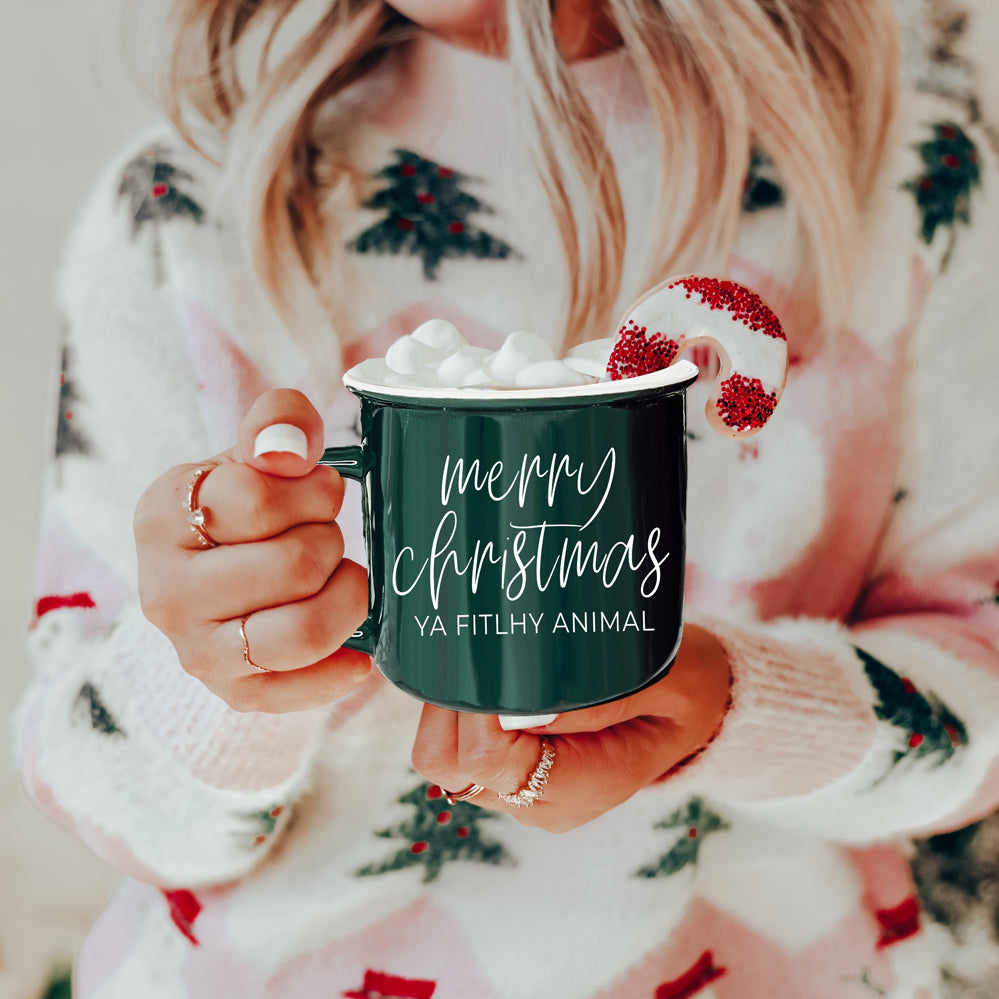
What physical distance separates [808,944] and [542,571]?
0.66 m

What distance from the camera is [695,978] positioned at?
2.50 feet

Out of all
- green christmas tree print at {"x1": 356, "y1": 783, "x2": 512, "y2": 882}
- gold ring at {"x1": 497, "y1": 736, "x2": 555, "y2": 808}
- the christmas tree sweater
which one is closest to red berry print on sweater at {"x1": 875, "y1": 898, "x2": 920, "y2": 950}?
the christmas tree sweater

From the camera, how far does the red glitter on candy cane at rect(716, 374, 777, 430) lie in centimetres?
38

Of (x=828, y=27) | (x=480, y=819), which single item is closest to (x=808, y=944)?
(x=480, y=819)

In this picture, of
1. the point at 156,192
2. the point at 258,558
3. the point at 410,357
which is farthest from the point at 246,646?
the point at 156,192

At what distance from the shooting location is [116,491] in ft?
2.36

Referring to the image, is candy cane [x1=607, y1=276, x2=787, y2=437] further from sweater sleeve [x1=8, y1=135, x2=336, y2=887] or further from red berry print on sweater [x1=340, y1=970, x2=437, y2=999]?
red berry print on sweater [x1=340, y1=970, x2=437, y2=999]

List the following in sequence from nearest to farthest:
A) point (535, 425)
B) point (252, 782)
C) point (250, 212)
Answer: point (535, 425), point (252, 782), point (250, 212)

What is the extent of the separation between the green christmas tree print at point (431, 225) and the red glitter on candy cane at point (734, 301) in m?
0.40

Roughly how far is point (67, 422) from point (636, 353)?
0.56 metres

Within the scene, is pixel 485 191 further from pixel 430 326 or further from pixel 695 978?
pixel 695 978

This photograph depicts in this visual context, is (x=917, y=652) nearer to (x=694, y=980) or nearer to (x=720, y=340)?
(x=694, y=980)

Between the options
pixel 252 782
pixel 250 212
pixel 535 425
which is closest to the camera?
pixel 535 425

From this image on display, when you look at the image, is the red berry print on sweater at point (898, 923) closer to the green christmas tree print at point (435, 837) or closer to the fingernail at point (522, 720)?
the green christmas tree print at point (435, 837)
